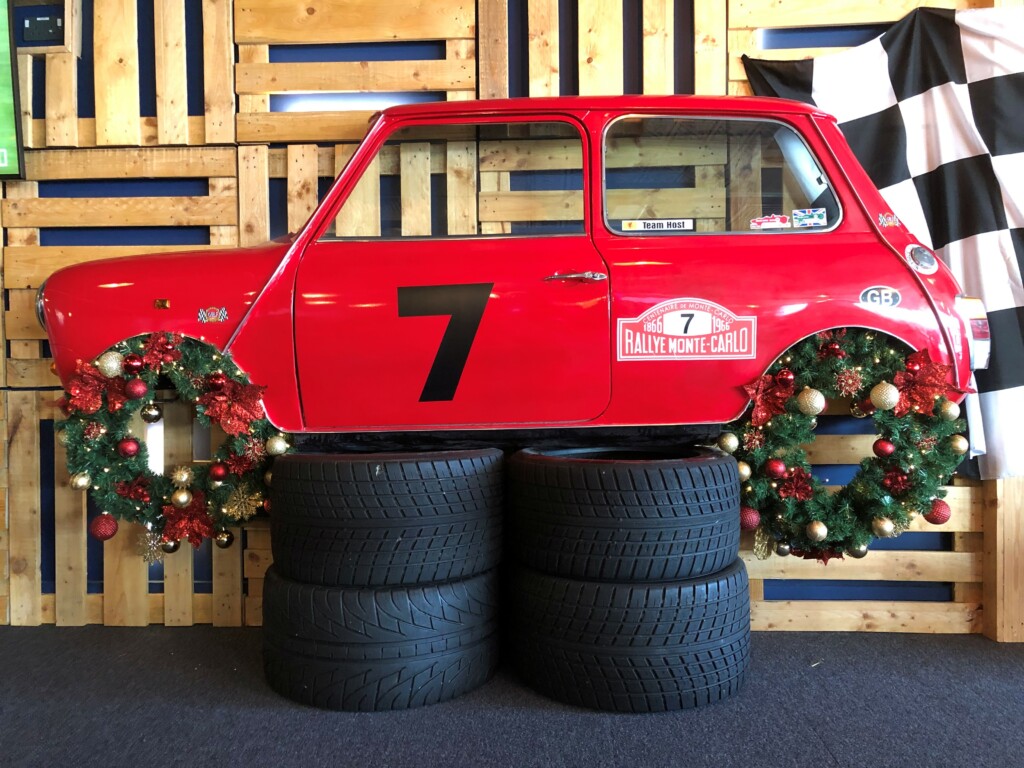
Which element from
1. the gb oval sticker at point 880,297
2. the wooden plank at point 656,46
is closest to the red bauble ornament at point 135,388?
the wooden plank at point 656,46

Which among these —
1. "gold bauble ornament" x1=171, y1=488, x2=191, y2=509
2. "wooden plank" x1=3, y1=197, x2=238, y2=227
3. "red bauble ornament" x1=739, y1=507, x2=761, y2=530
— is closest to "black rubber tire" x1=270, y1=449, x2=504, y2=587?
"gold bauble ornament" x1=171, y1=488, x2=191, y2=509

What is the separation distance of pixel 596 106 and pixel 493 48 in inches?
30.5

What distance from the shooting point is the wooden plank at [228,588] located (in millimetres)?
2768

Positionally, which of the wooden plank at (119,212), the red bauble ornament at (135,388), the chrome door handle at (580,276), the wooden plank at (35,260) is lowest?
the red bauble ornament at (135,388)

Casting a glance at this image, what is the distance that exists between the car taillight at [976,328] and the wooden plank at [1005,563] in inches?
24.7

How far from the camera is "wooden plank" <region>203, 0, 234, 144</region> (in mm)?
2914

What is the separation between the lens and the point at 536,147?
102 inches

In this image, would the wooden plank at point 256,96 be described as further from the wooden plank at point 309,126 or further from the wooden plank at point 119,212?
the wooden plank at point 119,212

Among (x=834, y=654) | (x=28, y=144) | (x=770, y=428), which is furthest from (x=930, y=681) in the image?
(x=28, y=144)

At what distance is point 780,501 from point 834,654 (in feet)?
1.98

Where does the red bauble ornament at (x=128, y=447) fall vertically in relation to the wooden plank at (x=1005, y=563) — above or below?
above

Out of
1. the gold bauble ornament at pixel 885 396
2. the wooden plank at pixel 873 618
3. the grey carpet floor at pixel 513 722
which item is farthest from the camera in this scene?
the wooden plank at pixel 873 618

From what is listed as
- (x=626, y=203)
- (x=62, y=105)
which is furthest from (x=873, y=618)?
(x=62, y=105)

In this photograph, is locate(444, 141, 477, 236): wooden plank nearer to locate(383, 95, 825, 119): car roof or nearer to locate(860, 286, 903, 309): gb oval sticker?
locate(383, 95, 825, 119): car roof
